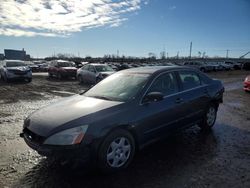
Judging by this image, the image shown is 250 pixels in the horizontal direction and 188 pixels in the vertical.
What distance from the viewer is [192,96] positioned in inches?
204

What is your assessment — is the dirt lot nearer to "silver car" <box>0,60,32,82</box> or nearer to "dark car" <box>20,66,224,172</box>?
"dark car" <box>20,66,224,172</box>

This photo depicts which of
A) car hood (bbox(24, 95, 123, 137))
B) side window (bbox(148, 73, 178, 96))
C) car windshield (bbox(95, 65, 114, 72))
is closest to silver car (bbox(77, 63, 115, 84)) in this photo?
car windshield (bbox(95, 65, 114, 72))

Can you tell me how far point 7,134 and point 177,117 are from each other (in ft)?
12.7

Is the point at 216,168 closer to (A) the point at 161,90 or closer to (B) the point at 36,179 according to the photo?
(A) the point at 161,90

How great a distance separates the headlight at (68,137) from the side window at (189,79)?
265cm

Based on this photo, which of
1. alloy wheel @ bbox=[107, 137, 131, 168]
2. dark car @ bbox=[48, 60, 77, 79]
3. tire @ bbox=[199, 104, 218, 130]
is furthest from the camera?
dark car @ bbox=[48, 60, 77, 79]

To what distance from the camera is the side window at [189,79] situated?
203 inches

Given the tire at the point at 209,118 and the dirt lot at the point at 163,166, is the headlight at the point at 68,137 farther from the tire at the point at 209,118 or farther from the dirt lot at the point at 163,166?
the tire at the point at 209,118

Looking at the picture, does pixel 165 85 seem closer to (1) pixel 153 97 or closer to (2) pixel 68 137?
(1) pixel 153 97

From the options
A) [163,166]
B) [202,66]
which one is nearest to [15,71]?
[163,166]

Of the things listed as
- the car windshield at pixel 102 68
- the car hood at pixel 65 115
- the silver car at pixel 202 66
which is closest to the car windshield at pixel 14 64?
the car windshield at pixel 102 68

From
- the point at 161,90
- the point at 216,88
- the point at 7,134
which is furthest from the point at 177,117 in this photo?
the point at 7,134

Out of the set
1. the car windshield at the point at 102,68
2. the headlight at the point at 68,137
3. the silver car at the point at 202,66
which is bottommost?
the silver car at the point at 202,66

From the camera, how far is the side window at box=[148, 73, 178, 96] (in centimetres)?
446
